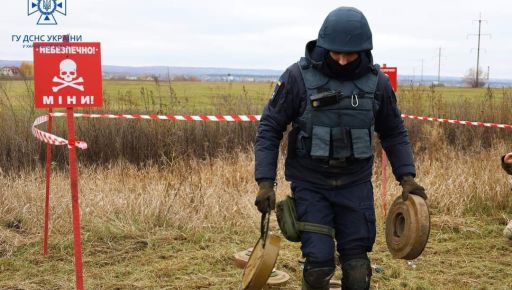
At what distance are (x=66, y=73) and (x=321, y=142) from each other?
1.75 m

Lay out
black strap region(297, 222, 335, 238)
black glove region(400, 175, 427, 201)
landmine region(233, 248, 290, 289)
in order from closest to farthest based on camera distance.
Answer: black strap region(297, 222, 335, 238), black glove region(400, 175, 427, 201), landmine region(233, 248, 290, 289)

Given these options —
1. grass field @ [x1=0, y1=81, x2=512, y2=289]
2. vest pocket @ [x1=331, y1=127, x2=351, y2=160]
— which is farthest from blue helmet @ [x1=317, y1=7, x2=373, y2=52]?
grass field @ [x1=0, y1=81, x2=512, y2=289]

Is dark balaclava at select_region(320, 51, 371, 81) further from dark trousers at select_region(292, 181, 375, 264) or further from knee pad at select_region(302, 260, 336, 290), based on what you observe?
knee pad at select_region(302, 260, 336, 290)

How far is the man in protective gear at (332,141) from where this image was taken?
10.9 feet

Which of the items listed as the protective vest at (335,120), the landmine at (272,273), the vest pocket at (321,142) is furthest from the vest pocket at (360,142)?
the landmine at (272,273)

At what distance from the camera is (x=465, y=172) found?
757cm

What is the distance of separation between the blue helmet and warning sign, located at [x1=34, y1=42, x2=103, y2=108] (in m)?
1.54

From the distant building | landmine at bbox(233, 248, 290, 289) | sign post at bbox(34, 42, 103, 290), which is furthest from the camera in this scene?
the distant building

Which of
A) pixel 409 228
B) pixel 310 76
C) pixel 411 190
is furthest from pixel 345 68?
pixel 409 228

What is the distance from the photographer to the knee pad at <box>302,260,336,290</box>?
3328mm

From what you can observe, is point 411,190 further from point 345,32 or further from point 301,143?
point 345,32

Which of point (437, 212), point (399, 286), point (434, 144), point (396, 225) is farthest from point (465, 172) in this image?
point (396, 225)

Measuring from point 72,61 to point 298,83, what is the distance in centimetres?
152

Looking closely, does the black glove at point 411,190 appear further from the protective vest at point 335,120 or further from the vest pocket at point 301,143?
the vest pocket at point 301,143
